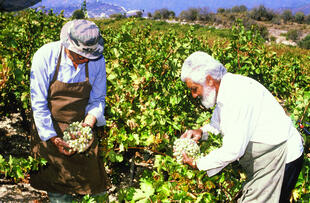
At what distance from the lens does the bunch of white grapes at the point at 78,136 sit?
2350mm

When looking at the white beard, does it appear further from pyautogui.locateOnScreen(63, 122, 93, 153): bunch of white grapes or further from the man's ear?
pyautogui.locateOnScreen(63, 122, 93, 153): bunch of white grapes

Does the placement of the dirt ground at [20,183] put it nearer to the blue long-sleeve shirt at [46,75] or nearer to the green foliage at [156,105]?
the green foliage at [156,105]

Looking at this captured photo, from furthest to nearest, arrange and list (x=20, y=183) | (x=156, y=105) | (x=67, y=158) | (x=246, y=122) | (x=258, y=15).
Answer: (x=258, y=15), (x=20, y=183), (x=156, y=105), (x=67, y=158), (x=246, y=122)

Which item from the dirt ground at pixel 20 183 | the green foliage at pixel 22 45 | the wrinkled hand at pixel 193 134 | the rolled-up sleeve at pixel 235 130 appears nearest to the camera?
the rolled-up sleeve at pixel 235 130

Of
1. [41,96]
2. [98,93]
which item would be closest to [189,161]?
[98,93]

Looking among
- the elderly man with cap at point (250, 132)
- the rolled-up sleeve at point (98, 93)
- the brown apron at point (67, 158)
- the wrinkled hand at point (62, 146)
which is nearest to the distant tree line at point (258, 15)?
the rolled-up sleeve at point (98, 93)

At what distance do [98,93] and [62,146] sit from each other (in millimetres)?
656

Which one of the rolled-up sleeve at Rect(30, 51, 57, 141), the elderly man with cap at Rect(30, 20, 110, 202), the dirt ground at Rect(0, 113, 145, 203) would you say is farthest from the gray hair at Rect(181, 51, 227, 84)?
the dirt ground at Rect(0, 113, 145, 203)

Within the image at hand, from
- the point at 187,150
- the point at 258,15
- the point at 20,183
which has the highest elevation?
the point at 258,15

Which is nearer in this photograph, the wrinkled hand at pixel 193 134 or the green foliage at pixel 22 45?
the wrinkled hand at pixel 193 134

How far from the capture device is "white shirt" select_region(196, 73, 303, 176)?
5.69 feet

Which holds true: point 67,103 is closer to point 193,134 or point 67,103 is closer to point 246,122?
point 193,134

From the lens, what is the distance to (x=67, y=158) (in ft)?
8.14

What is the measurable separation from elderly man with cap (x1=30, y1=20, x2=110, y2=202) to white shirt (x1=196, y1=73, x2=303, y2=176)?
4.00 ft
